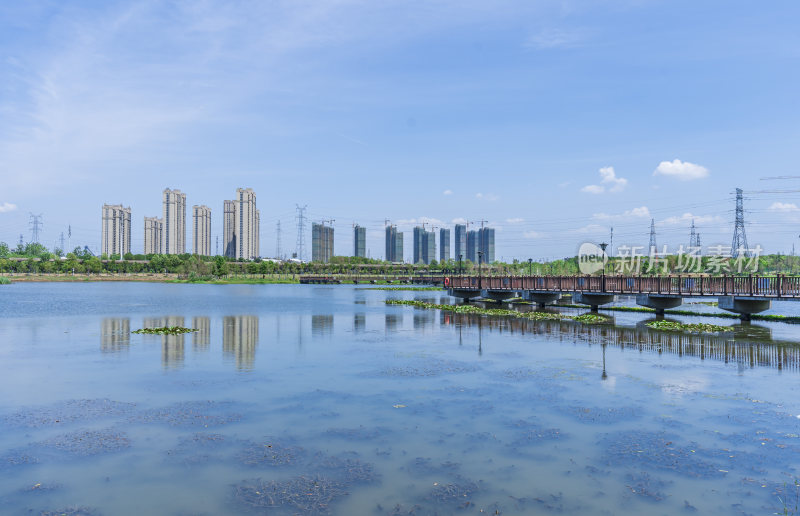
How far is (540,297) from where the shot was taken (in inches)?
2078

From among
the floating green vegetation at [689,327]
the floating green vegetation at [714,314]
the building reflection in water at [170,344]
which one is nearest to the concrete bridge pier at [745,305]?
the floating green vegetation at [714,314]

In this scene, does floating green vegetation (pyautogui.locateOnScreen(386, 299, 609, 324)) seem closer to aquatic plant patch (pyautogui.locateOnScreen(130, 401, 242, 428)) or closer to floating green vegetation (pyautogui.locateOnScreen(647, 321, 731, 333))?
floating green vegetation (pyautogui.locateOnScreen(647, 321, 731, 333))

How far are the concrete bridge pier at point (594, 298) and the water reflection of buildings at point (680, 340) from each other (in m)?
8.69

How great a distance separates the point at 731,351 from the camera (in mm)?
25172

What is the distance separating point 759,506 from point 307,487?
7.84 meters

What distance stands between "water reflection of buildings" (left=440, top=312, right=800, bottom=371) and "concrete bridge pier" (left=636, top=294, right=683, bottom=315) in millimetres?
6160

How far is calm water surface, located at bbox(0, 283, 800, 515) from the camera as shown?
9.50 meters

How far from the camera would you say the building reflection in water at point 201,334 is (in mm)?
26567

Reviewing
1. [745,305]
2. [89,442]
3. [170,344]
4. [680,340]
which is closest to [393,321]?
[170,344]

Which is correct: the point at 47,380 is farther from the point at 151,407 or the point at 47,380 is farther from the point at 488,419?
the point at 488,419

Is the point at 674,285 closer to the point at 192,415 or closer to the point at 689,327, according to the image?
the point at 689,327

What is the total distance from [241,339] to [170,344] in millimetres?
3780

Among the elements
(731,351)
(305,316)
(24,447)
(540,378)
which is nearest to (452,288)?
(305,316)

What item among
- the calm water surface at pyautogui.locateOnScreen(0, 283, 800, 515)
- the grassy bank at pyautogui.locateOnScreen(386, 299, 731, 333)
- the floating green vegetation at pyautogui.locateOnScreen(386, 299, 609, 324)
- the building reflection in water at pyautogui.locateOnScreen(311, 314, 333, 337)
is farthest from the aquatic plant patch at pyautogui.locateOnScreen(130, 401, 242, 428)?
the floating green vegetation at pyautogui.locateOnScreen(386, 299, 609, 324)
